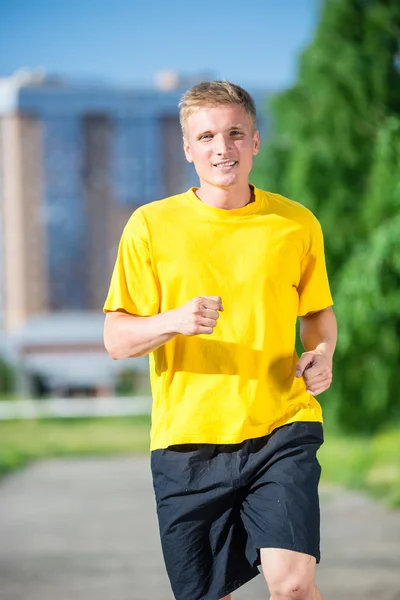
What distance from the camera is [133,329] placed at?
2785 mm

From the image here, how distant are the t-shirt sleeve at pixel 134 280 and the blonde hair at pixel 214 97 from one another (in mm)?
303

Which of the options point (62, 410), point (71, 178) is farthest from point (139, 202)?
point (62, 410)

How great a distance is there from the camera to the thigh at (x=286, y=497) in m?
2.81

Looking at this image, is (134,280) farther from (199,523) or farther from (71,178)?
(71,178)

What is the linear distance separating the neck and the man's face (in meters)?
0.02

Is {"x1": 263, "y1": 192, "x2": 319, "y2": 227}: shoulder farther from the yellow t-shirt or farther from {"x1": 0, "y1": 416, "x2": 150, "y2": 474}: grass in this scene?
{"x1": 0, "y1": 416, "x2": 150, "y2": 474}: grass

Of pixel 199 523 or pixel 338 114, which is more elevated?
pixel 338 114

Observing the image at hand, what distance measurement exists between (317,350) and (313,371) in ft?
0.31

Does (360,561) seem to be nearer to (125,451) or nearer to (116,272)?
(116,272)

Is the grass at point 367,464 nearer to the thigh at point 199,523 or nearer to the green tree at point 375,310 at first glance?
the green tree at point 375,310

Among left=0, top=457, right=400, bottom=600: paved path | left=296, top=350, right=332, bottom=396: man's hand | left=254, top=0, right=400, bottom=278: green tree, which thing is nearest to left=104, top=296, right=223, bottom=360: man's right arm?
left=296, top=350, right=332, bottom=396: man's hand

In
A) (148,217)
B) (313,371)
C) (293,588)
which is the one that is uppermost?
(148,217)

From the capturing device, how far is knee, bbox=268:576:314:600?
8.91ft

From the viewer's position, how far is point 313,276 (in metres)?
2.99
